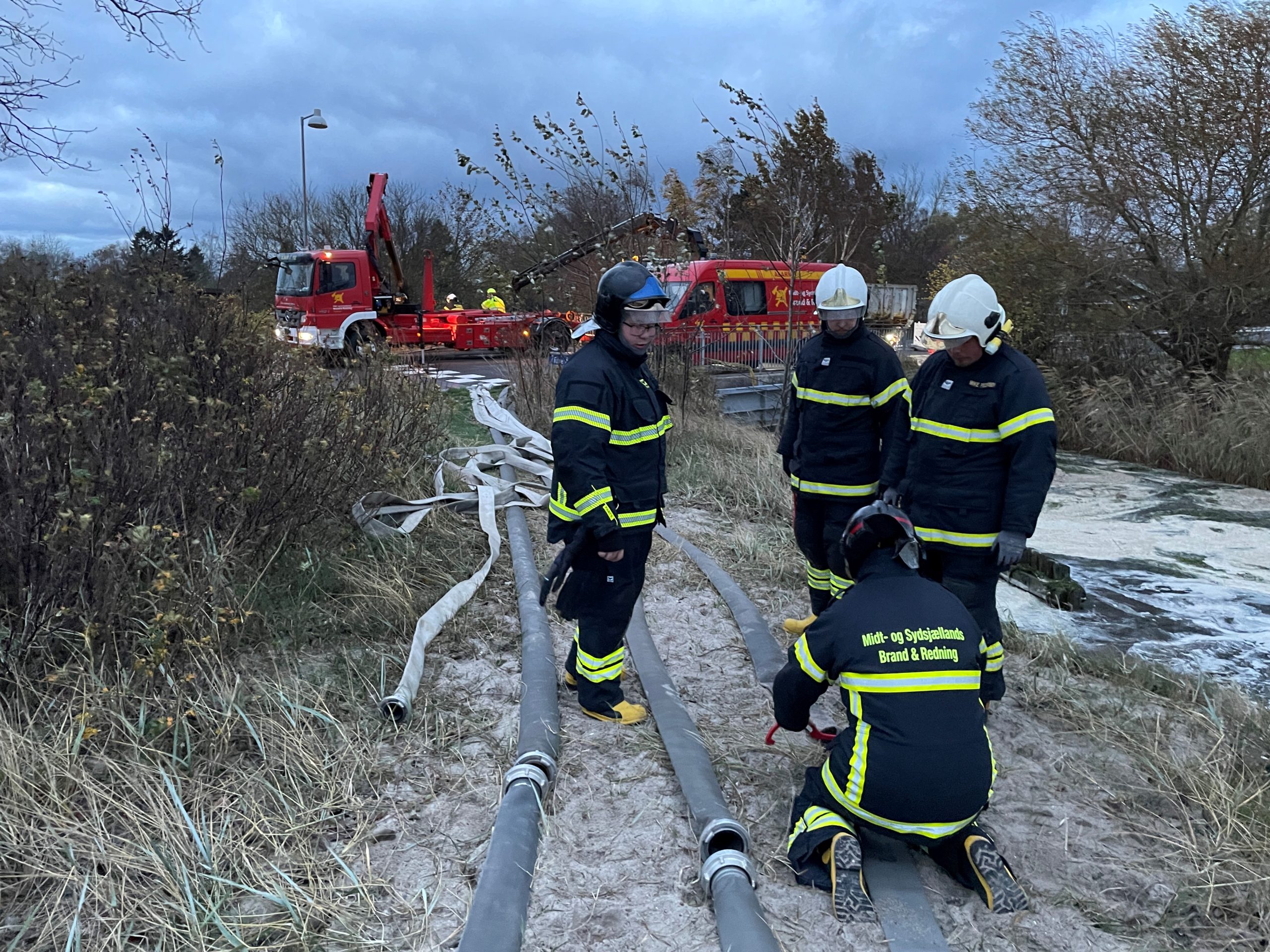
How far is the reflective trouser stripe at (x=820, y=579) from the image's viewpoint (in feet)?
14.2

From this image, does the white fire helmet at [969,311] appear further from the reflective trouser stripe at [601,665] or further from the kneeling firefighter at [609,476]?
the reflective trouser stripe at [601,665]

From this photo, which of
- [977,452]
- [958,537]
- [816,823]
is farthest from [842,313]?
Result: [816,823]

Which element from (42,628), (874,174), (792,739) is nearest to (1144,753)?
(792,739)

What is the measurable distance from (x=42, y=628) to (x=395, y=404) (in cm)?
397

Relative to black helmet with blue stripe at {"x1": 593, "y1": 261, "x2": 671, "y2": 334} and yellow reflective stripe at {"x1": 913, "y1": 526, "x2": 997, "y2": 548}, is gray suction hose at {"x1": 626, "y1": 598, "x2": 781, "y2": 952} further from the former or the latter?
black helmet with blue stripe at {"x1": 593, "y1": 261, "x2": 671, "y2": 334}

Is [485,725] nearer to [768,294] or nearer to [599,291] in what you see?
[599,291]

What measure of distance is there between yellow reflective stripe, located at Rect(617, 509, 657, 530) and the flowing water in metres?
2.66

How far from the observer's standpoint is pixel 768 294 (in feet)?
47.3

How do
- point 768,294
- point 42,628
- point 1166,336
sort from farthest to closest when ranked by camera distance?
point 768,294 < point 1166,336 < point 42,628

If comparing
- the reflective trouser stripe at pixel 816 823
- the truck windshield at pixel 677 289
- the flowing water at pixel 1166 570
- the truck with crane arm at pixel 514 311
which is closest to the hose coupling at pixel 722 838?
the reflective trouser stripe at pixel 816 823

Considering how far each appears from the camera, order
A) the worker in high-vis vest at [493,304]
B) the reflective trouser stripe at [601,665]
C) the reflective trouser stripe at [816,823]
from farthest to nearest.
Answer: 1. the worker in high-vis vest at [493,304]
2. the reflective trouser stripe at [601,665]
3. the reflective trouser stripe at [816,823]

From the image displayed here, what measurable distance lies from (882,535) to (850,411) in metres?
1.67

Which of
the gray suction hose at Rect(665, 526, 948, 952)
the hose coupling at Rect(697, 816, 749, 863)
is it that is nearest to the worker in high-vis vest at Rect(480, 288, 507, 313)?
the gray suction hose at Rect(665, 526, 948, 952)

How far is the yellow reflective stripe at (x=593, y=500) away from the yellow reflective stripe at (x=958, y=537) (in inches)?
46.6
